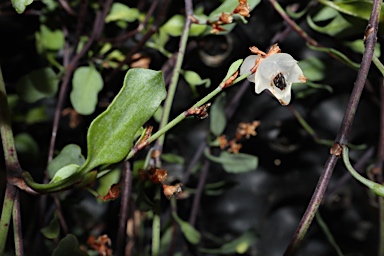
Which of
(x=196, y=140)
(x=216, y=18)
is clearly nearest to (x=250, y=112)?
(x=196, y=140)

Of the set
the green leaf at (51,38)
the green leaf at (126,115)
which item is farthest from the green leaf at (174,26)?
the green leaf at (126,115)

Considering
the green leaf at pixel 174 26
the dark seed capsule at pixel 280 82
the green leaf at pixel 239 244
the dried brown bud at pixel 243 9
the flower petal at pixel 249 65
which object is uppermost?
the dried brown bud at pixel 243 9

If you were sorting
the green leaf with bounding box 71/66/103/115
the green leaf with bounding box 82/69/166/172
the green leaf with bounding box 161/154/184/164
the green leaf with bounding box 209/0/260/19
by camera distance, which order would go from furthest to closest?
the green leaf with bounding box 161/154/184/164
the green leaf with bounding box 71/66/103/115
the green leaf with bounding box 209/0/260/19
the green leaf with bounding box 82/69/166/172

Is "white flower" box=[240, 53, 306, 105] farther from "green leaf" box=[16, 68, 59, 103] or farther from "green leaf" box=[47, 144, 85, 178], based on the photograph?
"green leaf" box=[16, 68, 59, 103]

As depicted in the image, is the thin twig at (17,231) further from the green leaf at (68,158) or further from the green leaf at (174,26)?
the green leaf at (174,26)

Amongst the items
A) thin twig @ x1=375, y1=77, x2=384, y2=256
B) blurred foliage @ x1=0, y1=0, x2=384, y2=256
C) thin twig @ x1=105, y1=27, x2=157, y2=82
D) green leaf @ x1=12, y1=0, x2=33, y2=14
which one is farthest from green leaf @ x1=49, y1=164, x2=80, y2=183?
thin twig @ x1=375, y1=77, x2=384, y2=256

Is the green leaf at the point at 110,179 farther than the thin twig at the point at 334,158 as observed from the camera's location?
Yes
